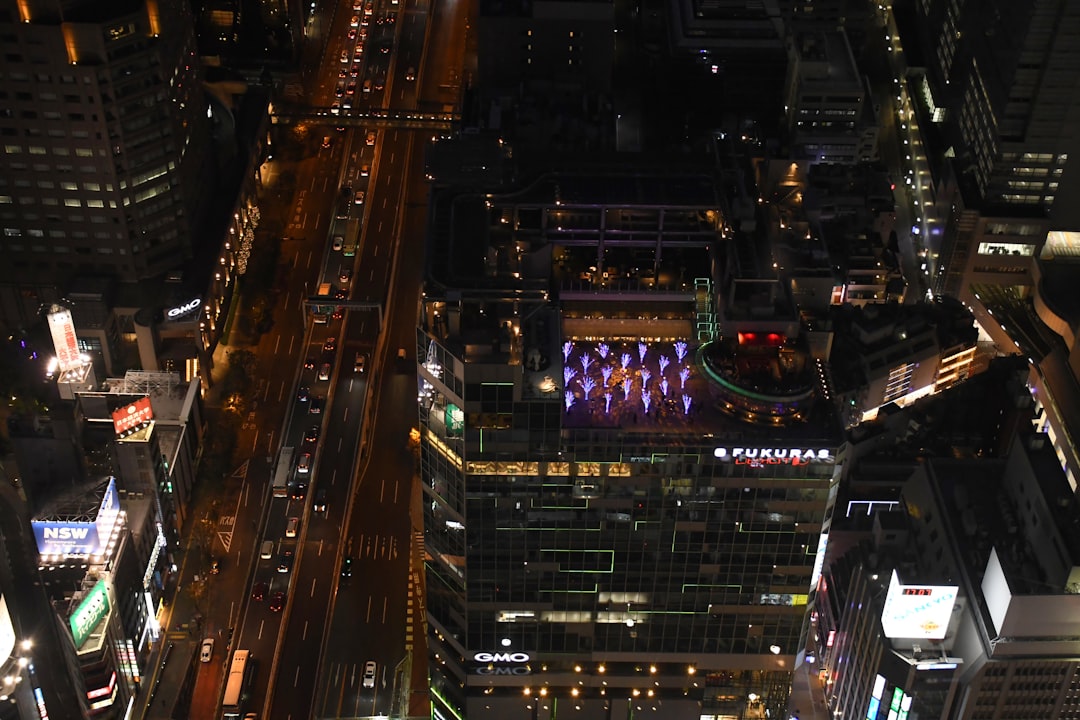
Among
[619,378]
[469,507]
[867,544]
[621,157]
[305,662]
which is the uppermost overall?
[621,157]

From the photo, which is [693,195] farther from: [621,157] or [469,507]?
[469,507]

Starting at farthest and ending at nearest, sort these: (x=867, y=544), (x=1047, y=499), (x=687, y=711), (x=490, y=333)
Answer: (x=867, y=544), (x=687, y=711), (x=1047, y=499), (x=490, y=333)

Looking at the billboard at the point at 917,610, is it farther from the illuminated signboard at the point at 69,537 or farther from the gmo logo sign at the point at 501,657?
the illuminated signboard at the point at 69,537

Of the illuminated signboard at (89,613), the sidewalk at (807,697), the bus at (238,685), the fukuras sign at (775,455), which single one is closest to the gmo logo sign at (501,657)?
the bus at (238,685)

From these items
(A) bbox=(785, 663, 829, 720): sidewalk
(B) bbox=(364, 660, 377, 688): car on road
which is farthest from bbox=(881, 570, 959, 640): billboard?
(B) bbox=(364, 660, 377, 688): car on road

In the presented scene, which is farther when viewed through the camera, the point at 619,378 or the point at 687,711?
the point at 687,711

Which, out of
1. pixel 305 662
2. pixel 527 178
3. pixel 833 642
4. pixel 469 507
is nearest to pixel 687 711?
pixel 833 642

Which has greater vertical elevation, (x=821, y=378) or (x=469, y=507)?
(x=821, y=378)
